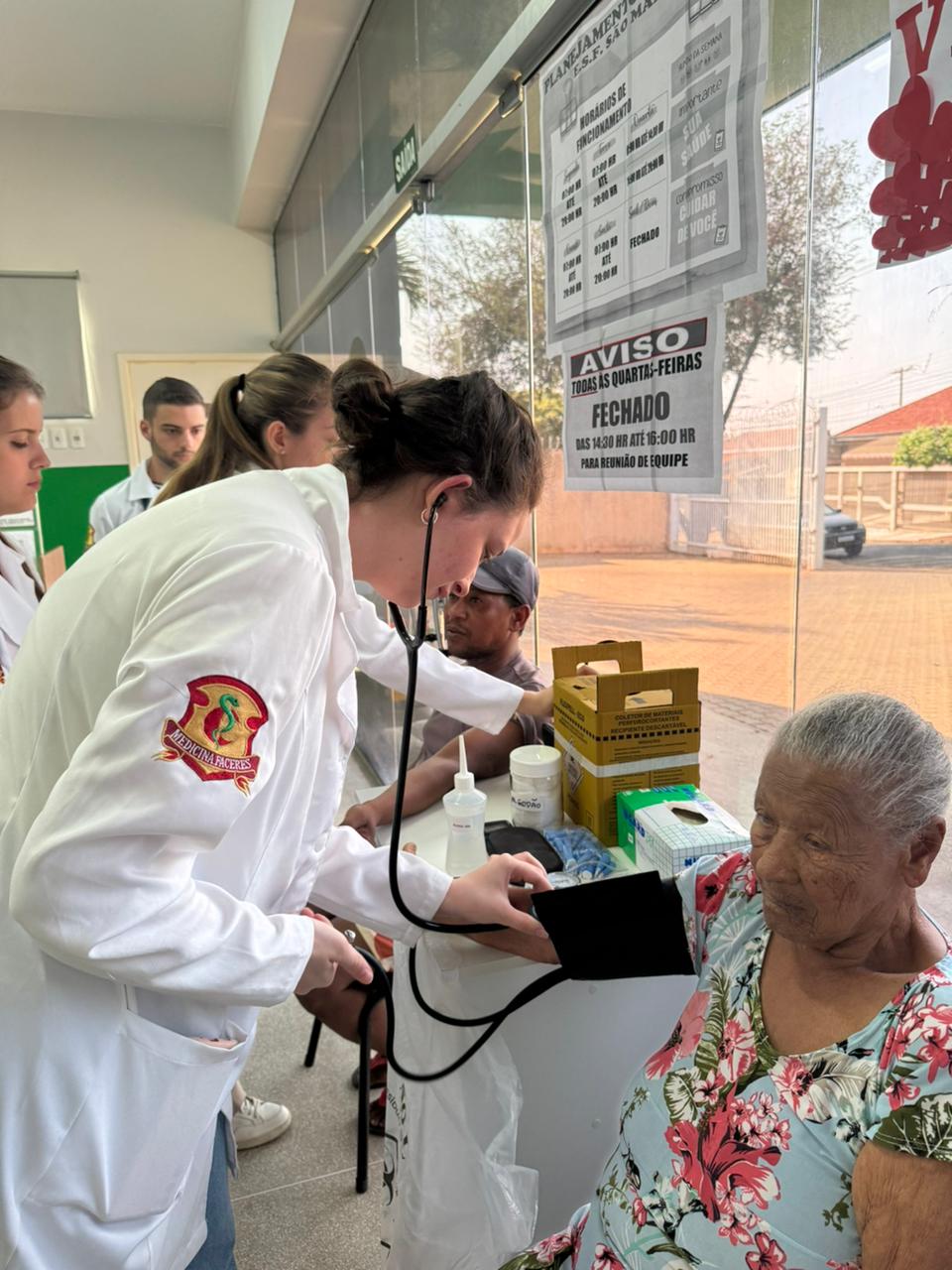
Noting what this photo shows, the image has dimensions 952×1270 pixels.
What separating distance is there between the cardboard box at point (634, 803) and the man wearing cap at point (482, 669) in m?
0.46

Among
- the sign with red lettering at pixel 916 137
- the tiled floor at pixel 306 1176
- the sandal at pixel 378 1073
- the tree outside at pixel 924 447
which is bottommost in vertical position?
the tiled floor at pixel 306 1176

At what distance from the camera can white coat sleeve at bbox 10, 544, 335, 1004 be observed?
70 centimetres

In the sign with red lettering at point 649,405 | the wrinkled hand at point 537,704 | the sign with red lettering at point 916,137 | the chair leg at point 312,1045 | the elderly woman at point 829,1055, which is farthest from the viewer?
the chair leg at point 312,1045

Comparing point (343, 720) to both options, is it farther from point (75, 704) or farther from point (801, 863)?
point (801, 863)

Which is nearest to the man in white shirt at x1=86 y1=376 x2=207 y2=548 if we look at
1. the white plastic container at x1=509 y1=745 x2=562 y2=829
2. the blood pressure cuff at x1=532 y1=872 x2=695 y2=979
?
the white plastic container at x1=509 y1=745 x2=562 y2=829

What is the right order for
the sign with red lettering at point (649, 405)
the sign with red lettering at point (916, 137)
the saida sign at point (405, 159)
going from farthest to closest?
the saida sign at point (405, 159), the sign with red lettering at point (649, 405), the sign with red lettering at point (916, 137)

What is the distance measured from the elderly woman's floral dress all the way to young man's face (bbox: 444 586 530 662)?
36.7 inches

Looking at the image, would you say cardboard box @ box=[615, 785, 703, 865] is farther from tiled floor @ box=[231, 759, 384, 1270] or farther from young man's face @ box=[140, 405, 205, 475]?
young man's face @ box=[140, 405, 205, 475]

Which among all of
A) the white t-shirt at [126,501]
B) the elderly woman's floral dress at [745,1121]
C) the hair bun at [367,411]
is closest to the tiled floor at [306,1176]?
the elderly woman's floral dress at [745,1121]

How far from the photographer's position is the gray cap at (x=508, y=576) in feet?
6.04

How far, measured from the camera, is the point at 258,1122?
1.83 metres

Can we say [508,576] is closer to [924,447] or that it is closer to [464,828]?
[464,828]

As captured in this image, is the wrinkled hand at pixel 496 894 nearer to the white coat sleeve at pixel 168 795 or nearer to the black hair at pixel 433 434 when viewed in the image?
the white coat sleeve at pixel 168 795

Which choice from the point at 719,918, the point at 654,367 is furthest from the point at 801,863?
the point at 654,367
